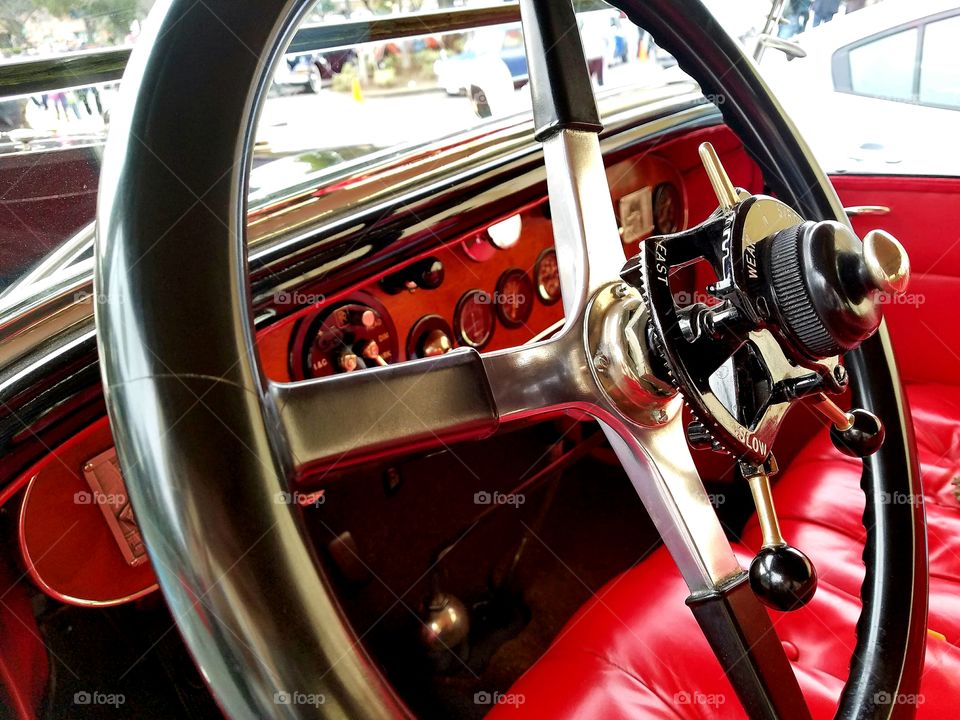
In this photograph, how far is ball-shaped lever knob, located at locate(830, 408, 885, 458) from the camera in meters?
0.63

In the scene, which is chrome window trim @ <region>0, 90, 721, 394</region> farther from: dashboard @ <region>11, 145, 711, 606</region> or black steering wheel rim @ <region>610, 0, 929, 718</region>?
black steering wheel rim @ <region>610, 0, 929, 718</region>

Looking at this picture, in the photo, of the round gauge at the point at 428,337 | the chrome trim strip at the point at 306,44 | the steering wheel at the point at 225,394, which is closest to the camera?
the steering wheel at the point at 225,394

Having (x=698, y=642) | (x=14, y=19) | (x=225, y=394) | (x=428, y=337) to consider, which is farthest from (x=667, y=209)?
(x=225, y=394)

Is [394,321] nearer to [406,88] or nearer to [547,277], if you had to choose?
[547,277]

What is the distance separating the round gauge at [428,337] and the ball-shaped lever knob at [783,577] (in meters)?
0.73

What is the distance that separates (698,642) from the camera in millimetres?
909

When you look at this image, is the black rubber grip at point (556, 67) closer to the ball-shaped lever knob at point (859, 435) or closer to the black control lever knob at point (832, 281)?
the black control lever knob at point (832, 281)

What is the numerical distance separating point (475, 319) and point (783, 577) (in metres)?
0.86

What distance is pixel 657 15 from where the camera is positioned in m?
0.70

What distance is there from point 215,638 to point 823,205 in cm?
81

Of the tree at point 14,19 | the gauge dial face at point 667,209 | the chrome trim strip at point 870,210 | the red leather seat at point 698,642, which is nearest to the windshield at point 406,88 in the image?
the tree at point 14,19

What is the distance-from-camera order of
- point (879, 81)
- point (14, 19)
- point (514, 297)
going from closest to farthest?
point (14, 19), point (514, 297), point (879, 81)

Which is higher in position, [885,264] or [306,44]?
[306,44]

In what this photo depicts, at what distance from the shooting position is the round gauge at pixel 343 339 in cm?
98
